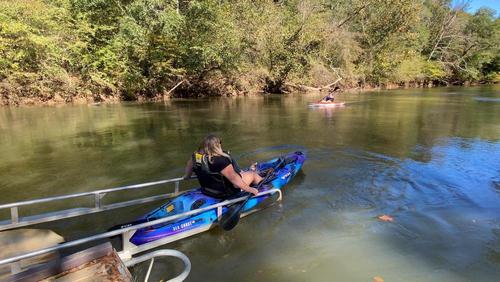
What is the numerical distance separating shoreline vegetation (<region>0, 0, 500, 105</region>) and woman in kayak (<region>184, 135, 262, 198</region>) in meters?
20.5

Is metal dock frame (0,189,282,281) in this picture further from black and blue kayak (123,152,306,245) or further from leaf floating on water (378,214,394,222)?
leaf floating on water (378,214,394,222)

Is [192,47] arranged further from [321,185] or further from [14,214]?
[14,214]

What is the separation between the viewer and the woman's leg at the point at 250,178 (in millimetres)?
6318

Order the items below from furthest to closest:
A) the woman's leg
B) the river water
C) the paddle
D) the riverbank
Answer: the riverbank, the woman's leg, the paddle, the river water

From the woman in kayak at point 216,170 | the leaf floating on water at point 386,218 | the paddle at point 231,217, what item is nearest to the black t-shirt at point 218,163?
the woman in kayak at point 216,170

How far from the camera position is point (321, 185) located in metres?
7.84

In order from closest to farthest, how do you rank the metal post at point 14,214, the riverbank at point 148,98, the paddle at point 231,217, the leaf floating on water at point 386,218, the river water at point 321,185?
the river water at point 321,185 → the metal post at point 14,214 → the paddle at point 231,217 → the leaf floating on water at point 386,218 → the riverbank at point 148,98

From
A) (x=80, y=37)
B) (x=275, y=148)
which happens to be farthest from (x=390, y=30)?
(x=275, y=148)

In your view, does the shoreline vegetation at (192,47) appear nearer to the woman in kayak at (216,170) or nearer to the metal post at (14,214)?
the metal post at (14,214)

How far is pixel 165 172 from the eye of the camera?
8.65 metres

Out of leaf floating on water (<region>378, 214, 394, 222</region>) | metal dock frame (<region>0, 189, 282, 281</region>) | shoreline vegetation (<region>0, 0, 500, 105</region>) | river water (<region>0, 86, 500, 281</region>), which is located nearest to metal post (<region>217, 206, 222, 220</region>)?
metal dock frame (<region>0, 189, 282, 281</region>)

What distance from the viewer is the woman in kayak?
5387 mm

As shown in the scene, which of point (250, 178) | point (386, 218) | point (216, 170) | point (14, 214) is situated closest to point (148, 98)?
point (250, 178)

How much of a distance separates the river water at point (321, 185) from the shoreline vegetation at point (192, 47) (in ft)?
23.6
